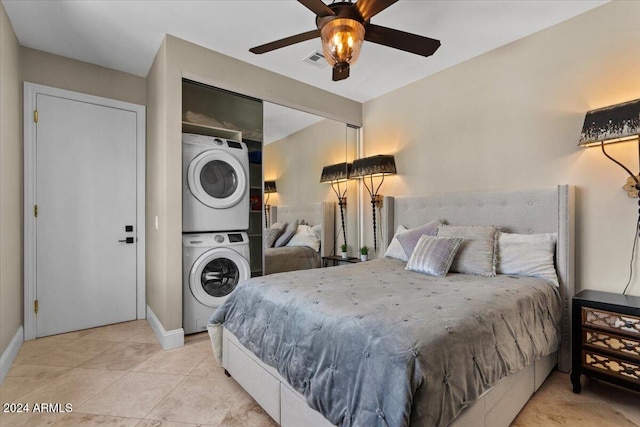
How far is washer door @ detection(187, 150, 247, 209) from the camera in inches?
114

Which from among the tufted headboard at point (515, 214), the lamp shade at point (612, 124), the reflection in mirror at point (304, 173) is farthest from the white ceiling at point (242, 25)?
the tufted headboard at point (515, 214)

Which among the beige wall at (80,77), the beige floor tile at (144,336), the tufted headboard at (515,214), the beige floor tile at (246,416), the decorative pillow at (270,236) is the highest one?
the beige wall at (80,77)

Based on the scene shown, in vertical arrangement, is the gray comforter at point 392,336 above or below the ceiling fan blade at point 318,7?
below

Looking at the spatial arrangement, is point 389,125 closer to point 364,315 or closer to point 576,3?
point 576,3

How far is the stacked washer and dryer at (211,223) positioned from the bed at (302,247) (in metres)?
0.33

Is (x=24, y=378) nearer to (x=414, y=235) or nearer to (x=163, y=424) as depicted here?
(x=163, y=424)

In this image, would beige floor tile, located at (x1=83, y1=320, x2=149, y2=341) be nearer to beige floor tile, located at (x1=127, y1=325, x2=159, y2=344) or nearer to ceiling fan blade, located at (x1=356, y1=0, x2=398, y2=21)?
beige floor tile, located at (x1=127, y1=325, x2=159, y2=344)

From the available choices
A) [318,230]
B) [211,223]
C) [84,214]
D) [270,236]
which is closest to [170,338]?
[211,223]

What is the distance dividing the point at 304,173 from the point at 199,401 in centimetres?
254

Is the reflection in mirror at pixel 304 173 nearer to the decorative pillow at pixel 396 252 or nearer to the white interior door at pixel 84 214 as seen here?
the decorative pillow at pixel 396 252

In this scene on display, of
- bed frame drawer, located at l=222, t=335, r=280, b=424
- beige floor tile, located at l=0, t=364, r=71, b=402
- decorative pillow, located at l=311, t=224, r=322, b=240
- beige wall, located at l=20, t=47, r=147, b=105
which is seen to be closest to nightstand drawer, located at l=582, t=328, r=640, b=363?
bed frame drawer, located at l=222, t=335, r=280, b=424

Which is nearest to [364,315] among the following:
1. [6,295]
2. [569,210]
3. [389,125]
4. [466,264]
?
[466,264]

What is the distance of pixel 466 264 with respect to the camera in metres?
2.48

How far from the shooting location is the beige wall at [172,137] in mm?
2672
